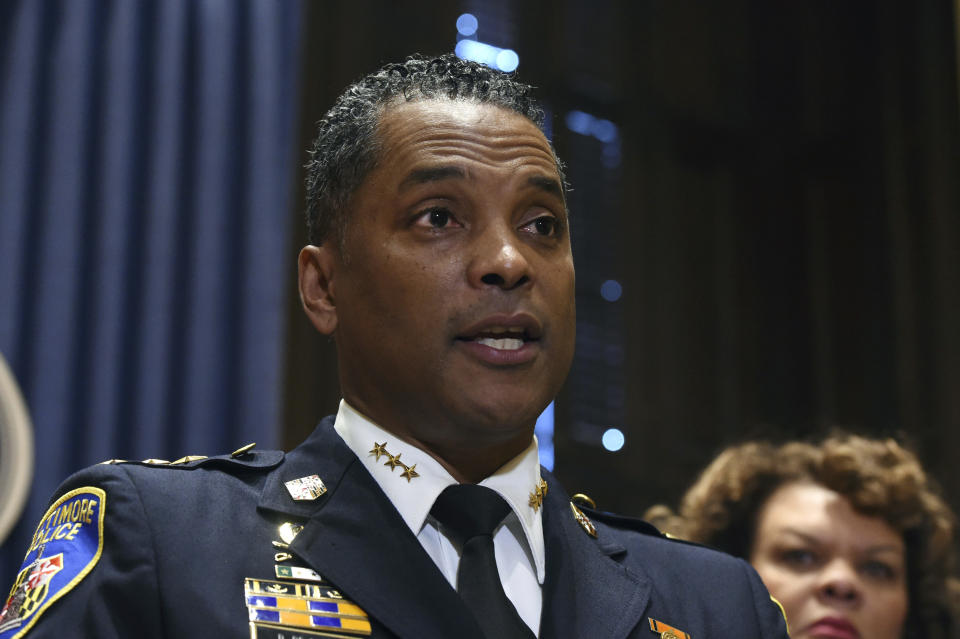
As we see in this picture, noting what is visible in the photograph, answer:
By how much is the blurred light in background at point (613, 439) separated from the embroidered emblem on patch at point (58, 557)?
154 inches

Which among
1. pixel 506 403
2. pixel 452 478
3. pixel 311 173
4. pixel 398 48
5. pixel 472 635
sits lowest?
pixel 472 635

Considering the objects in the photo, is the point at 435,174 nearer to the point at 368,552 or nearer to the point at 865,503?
the point at 368,552

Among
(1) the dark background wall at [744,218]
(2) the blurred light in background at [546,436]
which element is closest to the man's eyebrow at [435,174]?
(1) the dark background wall at [744,218]

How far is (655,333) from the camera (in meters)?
5.48

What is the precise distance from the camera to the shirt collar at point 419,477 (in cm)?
151

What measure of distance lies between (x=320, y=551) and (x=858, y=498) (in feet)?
6.02

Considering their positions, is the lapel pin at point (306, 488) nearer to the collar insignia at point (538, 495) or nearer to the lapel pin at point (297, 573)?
the lapel pin at point (297, 573)

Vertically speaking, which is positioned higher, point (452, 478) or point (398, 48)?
point (398, 48)

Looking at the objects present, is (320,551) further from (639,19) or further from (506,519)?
(639,19)

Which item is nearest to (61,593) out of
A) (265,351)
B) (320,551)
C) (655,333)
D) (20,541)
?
(320,551)

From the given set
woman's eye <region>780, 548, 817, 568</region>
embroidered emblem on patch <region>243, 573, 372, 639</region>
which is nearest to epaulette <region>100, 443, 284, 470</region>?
embroidered emblem on patch <region>243, 573, 372, 639</region>

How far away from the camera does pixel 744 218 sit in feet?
19.5

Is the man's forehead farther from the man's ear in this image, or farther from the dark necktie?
the dark necktie

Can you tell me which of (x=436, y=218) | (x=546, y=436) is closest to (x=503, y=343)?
(x=436, y=218)
